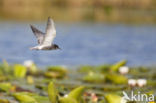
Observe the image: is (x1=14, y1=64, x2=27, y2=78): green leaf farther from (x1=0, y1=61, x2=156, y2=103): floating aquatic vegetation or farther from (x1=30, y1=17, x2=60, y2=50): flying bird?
(x1=30, y1=17, x2=60, y2=50): flying bird

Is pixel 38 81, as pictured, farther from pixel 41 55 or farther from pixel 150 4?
pixel 150 4

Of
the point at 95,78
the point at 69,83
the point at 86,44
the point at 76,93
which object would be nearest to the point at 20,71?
the point at 69,83

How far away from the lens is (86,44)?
12883mm

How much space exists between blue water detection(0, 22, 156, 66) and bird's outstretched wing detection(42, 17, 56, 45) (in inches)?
221

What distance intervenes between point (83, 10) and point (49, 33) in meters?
19.2

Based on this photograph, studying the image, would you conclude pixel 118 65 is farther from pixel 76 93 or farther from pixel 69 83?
pixel 76 93

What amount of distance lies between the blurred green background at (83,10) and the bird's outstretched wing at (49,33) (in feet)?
48.0

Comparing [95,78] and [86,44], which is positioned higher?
[86,44]

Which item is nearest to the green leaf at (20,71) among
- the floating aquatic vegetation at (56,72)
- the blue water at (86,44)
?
the floating aquatic vegetation at (56,72)

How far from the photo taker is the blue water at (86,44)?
33.1 ft

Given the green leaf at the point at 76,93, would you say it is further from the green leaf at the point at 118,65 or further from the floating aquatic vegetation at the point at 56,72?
the green leaf at the point at 118,65

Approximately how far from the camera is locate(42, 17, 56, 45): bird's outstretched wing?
11.6ft

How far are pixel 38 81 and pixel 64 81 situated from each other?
0.41m

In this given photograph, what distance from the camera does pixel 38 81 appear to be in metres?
6.53
